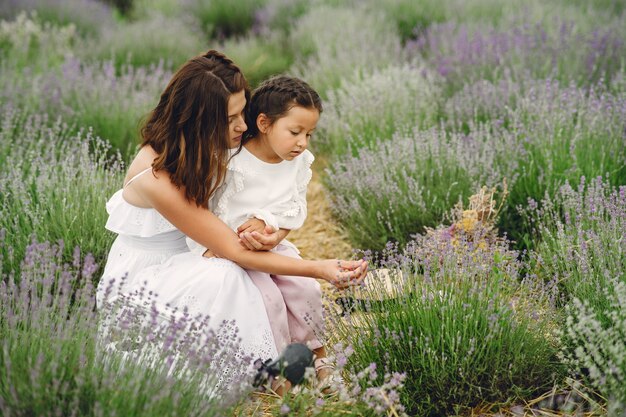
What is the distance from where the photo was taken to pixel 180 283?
253 cm

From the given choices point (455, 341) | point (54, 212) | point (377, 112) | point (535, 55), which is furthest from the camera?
point (535, 55)

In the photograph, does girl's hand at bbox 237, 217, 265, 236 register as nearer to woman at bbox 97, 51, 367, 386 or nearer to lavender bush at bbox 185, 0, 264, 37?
woman at bbox 97, 51, 367, 386

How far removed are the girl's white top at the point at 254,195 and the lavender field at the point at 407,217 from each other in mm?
412

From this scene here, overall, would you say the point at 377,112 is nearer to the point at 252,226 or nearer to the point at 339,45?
the point at 339,45

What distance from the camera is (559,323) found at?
100 inches

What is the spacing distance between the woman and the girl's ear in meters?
0.07

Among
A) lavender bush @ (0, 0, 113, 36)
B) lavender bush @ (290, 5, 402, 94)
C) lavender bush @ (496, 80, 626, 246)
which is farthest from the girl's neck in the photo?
lavender bush @ (0, 0, 113, 36)

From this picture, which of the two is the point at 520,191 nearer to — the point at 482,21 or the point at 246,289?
the point at 246,289

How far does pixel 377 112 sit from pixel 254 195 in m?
2.36

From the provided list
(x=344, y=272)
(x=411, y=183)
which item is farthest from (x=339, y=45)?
(x=344, y=272)

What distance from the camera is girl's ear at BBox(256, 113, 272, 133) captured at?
8.86ft

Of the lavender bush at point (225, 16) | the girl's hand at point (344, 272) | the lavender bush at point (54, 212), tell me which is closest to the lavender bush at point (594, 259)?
the girl's hand at point (344, 272)

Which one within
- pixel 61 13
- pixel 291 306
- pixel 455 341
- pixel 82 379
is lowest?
pixel 61 13

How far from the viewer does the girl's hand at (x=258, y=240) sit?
2525mm
